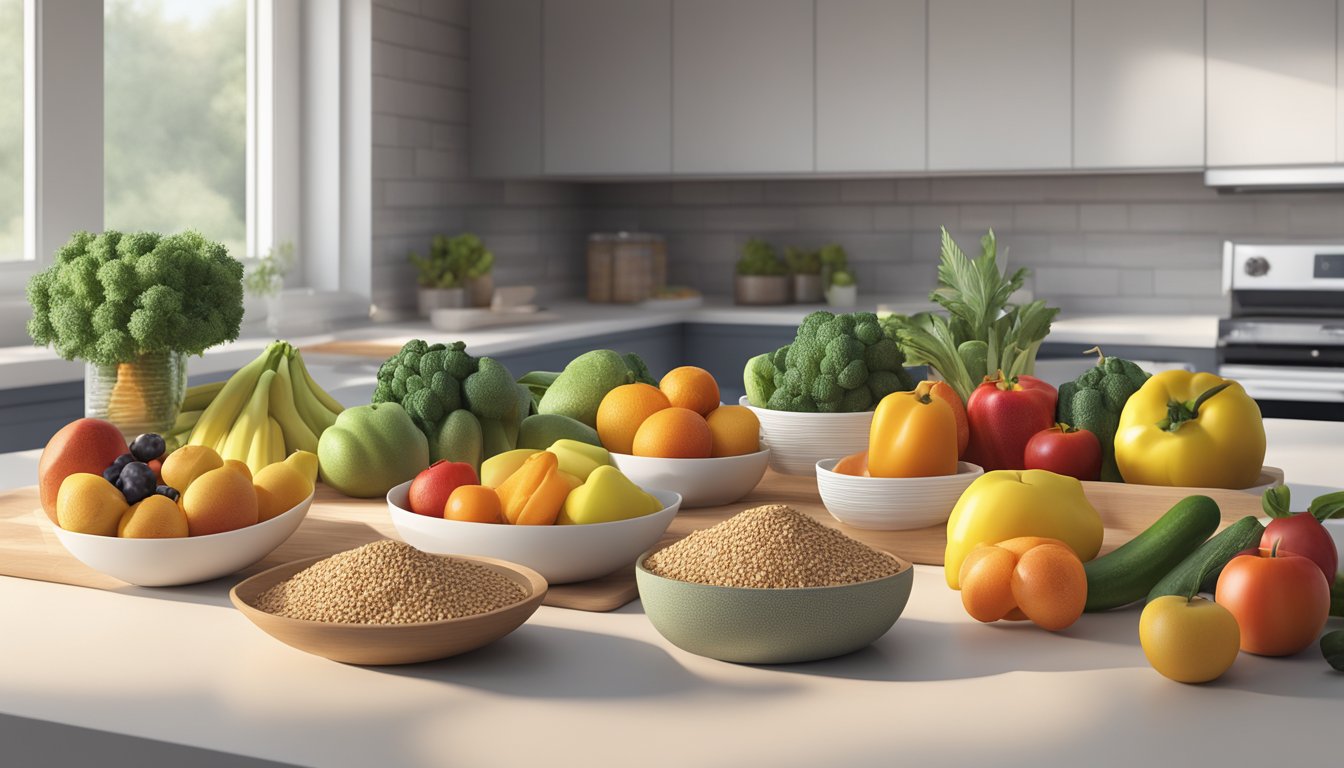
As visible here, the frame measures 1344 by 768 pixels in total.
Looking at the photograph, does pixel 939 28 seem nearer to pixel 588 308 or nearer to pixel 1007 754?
pixel 588 308

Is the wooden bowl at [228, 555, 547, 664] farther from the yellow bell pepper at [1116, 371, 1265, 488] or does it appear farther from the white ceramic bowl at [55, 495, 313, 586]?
the yellow bell pepper at [1116, 371, 1265, 488]

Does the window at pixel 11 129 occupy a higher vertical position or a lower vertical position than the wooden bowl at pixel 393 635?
higher

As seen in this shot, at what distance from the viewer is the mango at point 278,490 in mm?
1185

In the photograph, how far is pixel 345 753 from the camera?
0.79 metres

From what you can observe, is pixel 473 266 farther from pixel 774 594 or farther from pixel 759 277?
pixel 774 594

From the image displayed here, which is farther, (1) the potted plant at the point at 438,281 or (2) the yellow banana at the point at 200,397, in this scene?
(1) the potted plant at the point at 438,281

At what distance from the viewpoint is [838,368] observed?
1.52 metres

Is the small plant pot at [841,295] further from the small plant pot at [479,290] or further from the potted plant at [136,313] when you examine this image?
the potted plant at [136,313]

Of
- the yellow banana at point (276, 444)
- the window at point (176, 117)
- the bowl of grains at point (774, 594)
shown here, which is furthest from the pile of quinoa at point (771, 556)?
the window at point (176, 117)

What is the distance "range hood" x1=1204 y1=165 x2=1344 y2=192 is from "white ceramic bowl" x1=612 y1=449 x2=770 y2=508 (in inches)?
127

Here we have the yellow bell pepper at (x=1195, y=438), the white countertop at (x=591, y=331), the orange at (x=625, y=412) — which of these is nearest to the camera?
the yellow bell pepper at (x=1195, y=438)

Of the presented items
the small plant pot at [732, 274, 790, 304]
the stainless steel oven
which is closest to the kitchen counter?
the stainless steel oven

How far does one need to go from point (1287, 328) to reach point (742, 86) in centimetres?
194

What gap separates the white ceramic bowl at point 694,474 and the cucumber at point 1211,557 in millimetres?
482
